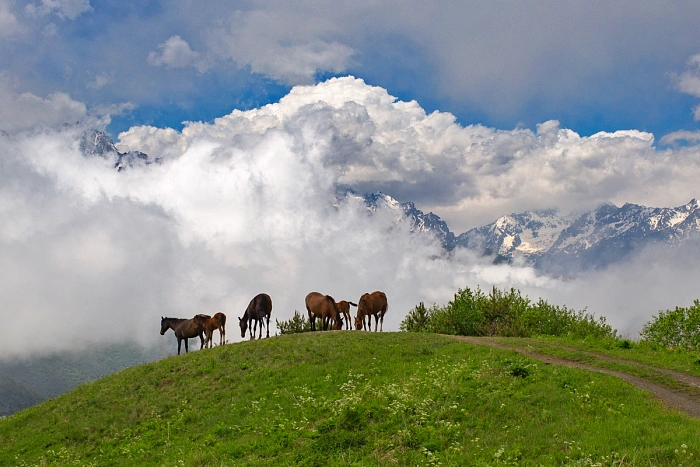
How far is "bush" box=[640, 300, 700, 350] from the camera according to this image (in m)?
37.6

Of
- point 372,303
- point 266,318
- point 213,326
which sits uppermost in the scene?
point 372,303

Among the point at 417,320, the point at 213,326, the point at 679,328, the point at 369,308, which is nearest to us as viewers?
the point at 213,326

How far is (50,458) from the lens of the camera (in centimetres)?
2003

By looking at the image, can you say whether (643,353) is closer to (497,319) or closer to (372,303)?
(372,303)

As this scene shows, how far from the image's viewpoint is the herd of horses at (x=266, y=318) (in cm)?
3569

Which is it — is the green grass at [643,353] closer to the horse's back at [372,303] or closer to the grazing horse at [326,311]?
the grazing horse at [326,311]

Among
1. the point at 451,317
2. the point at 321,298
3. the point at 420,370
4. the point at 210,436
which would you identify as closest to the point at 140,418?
the point at 210,436

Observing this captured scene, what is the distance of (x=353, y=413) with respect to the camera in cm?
1647

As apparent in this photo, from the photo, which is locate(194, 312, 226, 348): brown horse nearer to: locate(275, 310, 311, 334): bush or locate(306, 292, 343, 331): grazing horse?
locate(306, 292, 343, 331): grazing horse

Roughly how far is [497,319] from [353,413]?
97.6ft

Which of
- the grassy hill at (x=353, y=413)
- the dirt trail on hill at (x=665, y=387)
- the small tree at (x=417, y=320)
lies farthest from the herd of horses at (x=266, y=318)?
the dirt trail on hill at (x=665, y=387)

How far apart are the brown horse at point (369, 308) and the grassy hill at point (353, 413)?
862 cm

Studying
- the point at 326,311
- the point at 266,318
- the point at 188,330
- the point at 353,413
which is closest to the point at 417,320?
the point at 326,311

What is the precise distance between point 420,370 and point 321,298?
661 inches
